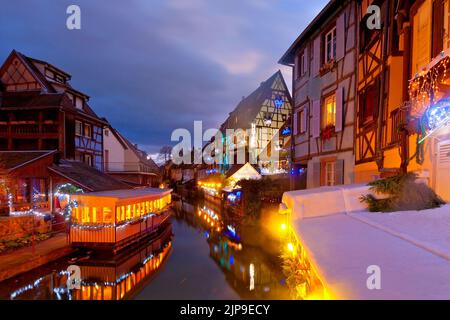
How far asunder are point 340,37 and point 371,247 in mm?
9987

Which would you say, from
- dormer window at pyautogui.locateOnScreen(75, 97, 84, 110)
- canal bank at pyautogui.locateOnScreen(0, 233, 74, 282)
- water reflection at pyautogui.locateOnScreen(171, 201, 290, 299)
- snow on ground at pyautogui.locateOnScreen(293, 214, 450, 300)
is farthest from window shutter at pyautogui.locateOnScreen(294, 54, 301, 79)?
dormer window at pyautogui.locateOnScreen(75, 97, 84, 110)

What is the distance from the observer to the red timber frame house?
17.3m

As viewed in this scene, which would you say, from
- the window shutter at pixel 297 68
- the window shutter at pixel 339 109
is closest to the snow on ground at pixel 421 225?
the window shutter at pixel 339 109

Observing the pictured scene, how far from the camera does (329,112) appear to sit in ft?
38.4

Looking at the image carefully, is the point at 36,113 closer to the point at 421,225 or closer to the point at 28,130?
the point at 28,130

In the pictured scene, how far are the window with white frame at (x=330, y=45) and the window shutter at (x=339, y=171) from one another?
14.2ft

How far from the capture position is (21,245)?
10086 millimetres

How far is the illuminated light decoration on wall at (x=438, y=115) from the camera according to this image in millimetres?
4465

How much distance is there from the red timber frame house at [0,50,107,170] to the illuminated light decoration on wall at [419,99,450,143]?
737 inches

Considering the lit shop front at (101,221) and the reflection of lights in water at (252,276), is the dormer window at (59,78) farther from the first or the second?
the reflection of lights in water at (252,276)

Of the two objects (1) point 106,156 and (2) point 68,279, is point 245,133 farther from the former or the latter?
(2) point 68,279

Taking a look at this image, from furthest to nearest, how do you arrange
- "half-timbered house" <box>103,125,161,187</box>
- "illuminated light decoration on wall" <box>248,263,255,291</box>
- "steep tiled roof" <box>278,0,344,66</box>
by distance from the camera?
"half-timbered house" <box>103,125,161,187</box> < "steep tiled roof" <box>278,0,344,66</box> < "illuminated light decoration on wall" <box>248,263,255,291</box>

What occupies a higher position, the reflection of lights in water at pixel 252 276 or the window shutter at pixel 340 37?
the window shutter at pixel 340 37

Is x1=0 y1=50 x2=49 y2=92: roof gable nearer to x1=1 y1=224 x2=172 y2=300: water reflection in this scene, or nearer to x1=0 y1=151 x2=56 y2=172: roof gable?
x1=0 y1=151 x2=56 y2=172: roof gable
